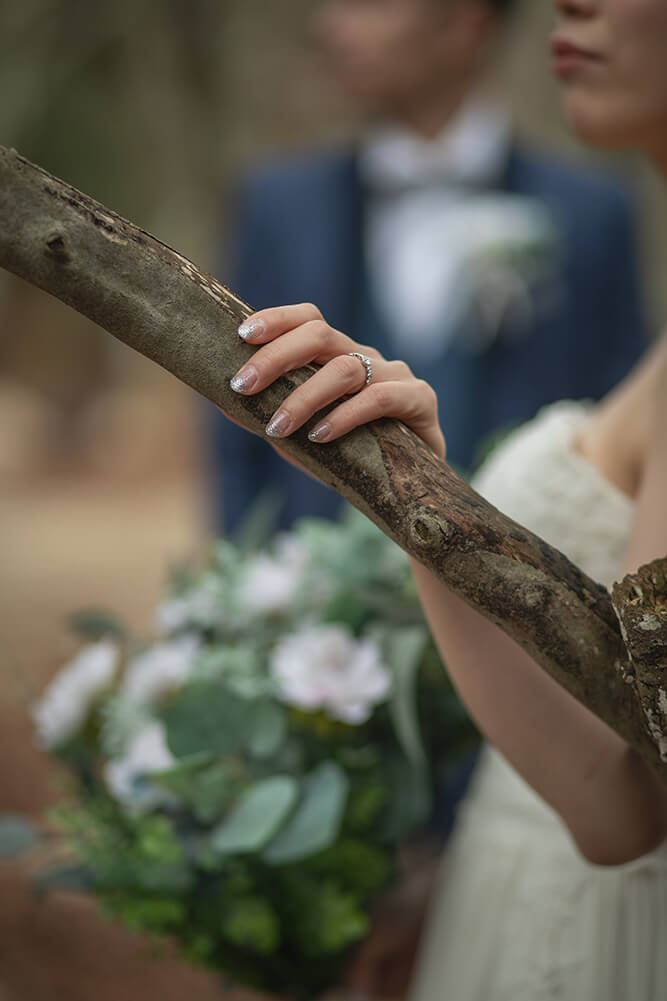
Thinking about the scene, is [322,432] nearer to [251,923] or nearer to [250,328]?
[250,328]

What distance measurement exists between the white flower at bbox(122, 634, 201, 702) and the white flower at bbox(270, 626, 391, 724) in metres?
0.08

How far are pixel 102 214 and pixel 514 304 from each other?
1.29 m

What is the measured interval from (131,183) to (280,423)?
684cm

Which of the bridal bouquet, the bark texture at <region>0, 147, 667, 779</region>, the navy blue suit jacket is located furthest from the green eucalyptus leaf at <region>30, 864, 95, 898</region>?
the navy blue suit jacket

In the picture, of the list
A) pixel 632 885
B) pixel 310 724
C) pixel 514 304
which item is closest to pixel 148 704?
pixel 310 724

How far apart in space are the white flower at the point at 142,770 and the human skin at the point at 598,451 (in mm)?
285

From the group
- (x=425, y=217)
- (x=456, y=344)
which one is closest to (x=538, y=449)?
(x=456, y=344)

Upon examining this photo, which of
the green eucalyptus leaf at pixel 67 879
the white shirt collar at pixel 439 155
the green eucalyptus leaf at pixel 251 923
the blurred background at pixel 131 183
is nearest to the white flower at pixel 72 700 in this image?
the green eucalyptus leaf at pixel 67 879

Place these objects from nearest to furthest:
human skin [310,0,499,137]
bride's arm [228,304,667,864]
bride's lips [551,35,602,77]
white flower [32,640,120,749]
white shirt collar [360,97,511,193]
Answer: bride's arm [228,304,667,864], bride's lips [551,35,602,77], white flower [32,640,120,749], human skin [310,0,499,137], white shirt collar [360,97,511,193]

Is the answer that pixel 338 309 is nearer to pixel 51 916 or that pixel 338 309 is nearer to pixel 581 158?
pixel 51 916

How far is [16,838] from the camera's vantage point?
32.1 inches

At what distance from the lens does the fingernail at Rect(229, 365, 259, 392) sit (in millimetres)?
494

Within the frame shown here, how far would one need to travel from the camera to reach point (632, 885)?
750 mm

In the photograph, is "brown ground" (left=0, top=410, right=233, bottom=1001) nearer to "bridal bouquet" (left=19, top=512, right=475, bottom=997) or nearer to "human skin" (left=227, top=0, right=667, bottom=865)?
"bridal bouquet" (left=19, top=512, right=475, bottom=997)
